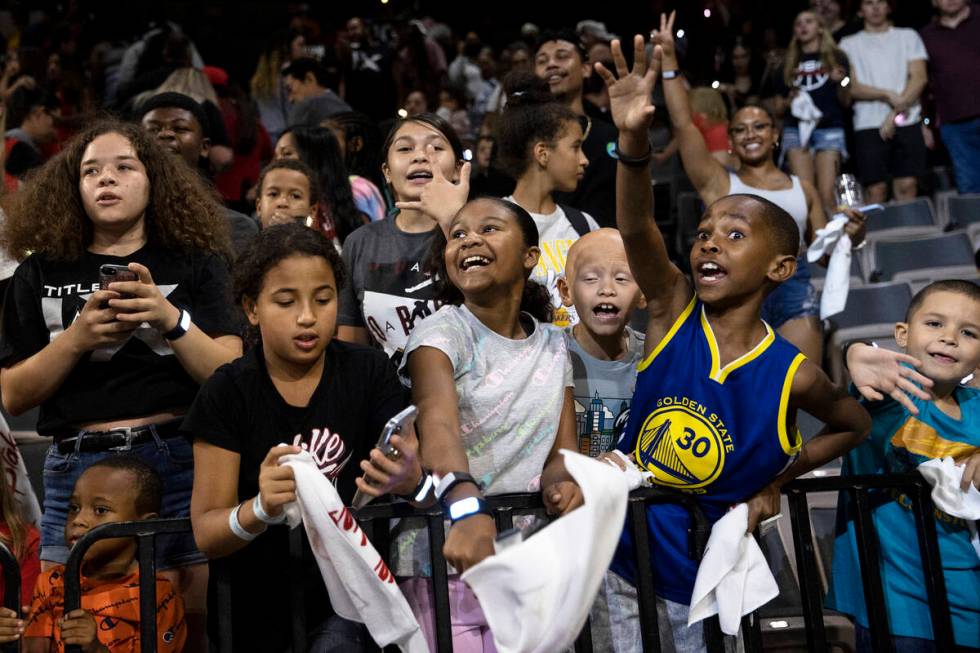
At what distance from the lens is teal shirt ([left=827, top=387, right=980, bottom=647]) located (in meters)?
3.06

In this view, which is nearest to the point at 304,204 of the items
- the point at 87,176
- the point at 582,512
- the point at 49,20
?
the point at 87,176

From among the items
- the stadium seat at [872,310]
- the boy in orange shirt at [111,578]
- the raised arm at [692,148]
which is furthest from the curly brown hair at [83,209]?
the stadium seat at [872,310]

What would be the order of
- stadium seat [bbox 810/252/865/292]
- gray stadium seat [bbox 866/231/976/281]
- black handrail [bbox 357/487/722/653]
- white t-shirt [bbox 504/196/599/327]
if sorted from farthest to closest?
1. gray stadium seat [bbox 866/231/976/281]
2. stadium seat [bbox 810/252/865/292]
3. white t-shirt [bbox 504/196/599/327]
4. black handrail [bbox 357/487/722/653]

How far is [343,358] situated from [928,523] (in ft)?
5.20

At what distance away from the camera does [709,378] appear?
2.78 m

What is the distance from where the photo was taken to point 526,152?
13.9 feet

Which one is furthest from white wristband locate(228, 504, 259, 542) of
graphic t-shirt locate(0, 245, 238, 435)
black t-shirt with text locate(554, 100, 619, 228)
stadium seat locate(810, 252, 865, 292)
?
stadium seat locate(810, 252, 865, 292)

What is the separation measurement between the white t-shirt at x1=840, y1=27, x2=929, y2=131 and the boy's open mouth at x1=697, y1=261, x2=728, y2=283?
591cm

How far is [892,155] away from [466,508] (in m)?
6.76

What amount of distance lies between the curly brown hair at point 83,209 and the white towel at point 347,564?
1.11m

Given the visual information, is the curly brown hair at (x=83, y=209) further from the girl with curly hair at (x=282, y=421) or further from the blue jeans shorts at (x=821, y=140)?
the blue jeans shorts at (x=821, y=140)

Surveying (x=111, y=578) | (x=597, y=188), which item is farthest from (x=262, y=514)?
(x=597, y=188)

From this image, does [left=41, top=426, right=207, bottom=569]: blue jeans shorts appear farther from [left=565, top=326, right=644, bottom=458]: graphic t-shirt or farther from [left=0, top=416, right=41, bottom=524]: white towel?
[left=565, top=326, right=644, bottom=458]: graphic t-shirt

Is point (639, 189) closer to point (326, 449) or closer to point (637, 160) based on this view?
point (637, 160)
